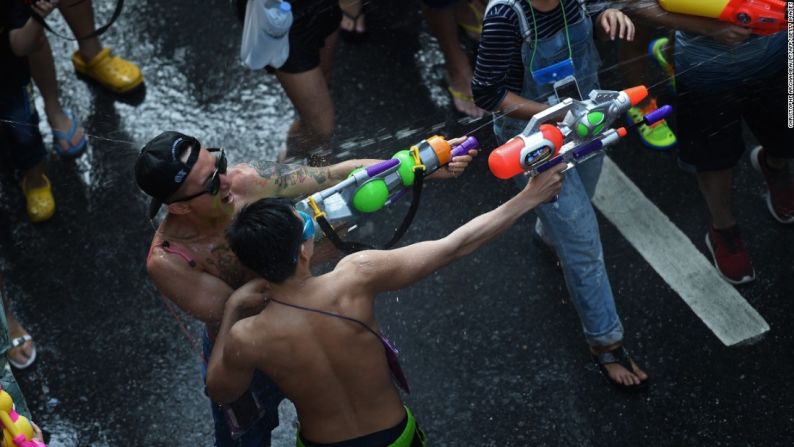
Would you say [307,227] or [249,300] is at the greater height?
[307,227]

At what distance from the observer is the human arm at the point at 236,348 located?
276cm

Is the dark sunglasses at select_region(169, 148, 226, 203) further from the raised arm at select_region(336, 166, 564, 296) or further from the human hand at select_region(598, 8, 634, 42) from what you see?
the human hand at select_region(598, 8, 634, 42)

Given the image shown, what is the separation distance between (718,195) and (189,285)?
88.9 inches

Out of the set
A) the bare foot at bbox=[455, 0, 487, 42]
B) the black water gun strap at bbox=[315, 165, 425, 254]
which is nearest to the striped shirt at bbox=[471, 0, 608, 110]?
the black water gun strap at bbox=[315, 165, 425, 254]

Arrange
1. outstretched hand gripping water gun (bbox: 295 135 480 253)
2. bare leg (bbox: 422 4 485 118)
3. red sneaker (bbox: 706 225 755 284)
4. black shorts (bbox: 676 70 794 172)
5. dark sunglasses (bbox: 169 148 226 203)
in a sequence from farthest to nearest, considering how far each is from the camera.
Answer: bare leg (bbox: 422 4 485 118) < red sneaker (bbox: 706 225 755 284) < black shorts (bbox: 676 70 794 172) < dark sunglasses (bbox: 169 148 226 203) < outstretched hand gripping water gun (bbox: 295 135 480 253)

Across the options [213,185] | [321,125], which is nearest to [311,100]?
[321,125]

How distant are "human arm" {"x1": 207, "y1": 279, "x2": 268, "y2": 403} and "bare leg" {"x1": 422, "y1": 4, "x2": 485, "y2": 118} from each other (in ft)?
7.18

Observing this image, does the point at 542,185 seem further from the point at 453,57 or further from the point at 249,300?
the point at 453,57

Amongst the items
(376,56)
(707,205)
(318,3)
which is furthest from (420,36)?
(707,205)

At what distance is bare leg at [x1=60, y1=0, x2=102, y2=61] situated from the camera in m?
5.18

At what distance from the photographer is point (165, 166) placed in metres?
2.90

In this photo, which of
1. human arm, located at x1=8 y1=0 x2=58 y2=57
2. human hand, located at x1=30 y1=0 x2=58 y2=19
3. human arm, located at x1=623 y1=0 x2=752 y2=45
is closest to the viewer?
human arm, located at x1=623 y1=0 x2=752 y2=45

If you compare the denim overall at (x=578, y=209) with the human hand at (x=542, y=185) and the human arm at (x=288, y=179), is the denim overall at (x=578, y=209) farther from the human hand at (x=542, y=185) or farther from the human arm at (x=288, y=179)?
the human arm at (x=288, y=179)

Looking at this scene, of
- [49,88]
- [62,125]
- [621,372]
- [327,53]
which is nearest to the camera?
[621,372]
